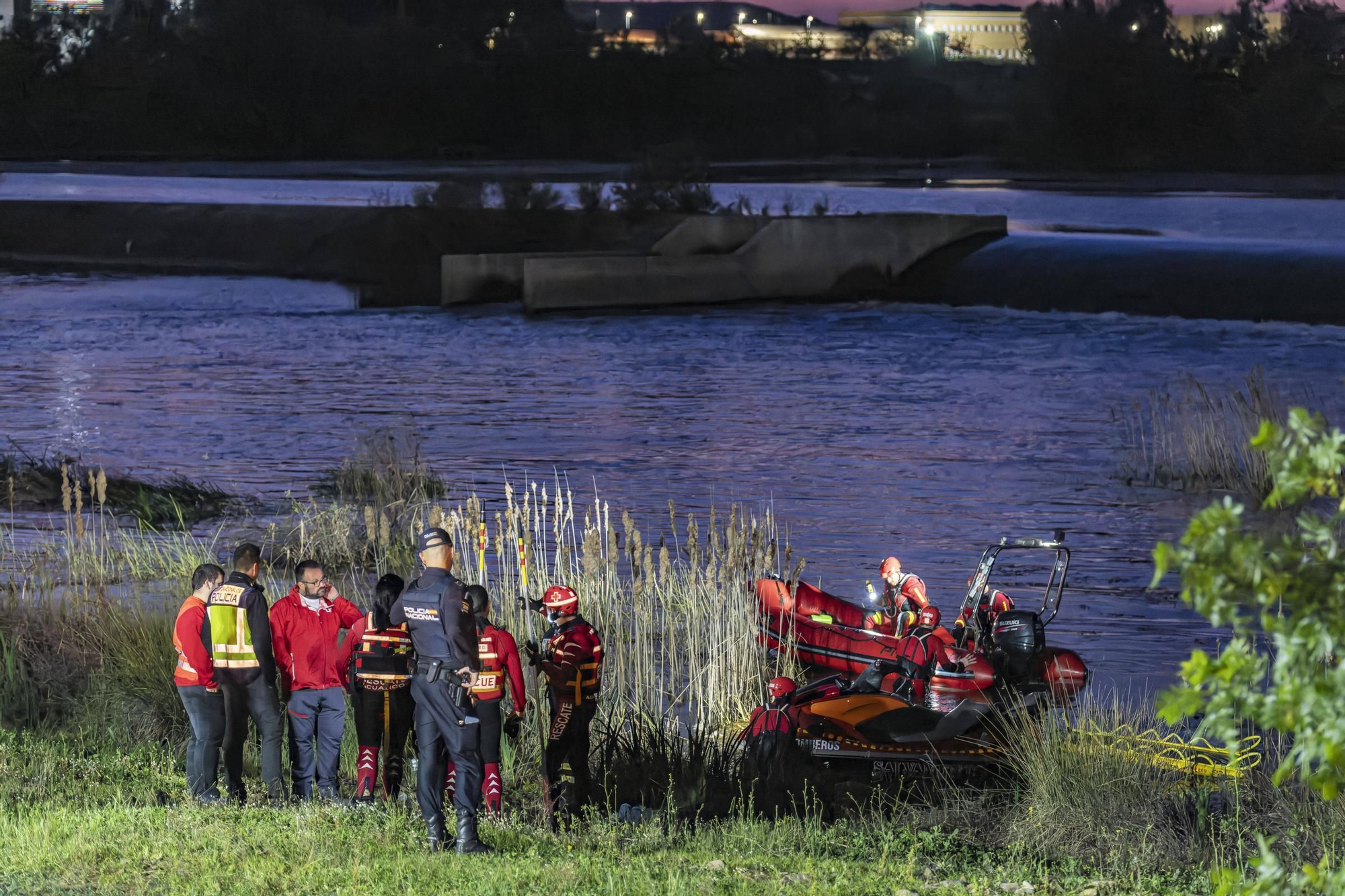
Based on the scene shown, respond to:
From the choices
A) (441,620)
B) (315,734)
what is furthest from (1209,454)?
(441,620)

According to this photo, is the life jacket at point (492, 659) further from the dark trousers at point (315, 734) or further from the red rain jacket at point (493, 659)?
the dark trousers at point (315, 734)

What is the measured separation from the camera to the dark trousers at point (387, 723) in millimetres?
8570

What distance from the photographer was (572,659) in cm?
829

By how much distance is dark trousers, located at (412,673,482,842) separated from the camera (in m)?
7.46

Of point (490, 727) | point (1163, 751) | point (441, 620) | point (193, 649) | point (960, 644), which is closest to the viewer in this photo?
point (441, 620)

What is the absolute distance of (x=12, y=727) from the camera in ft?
34.4

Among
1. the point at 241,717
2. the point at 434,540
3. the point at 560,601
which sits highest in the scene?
the point at 434,540

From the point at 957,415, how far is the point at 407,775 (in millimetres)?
19319

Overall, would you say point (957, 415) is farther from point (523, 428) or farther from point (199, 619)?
point (199, 619)

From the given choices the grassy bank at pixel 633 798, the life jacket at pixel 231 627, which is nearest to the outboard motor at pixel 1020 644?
the grassy bank at pixel 633 798

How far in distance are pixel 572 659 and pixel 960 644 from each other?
437 cm

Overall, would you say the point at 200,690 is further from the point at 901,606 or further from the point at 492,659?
the point at 901,606

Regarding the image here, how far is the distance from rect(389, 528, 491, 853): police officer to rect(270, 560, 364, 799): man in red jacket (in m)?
1.22

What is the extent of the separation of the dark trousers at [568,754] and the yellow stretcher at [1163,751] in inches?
105
